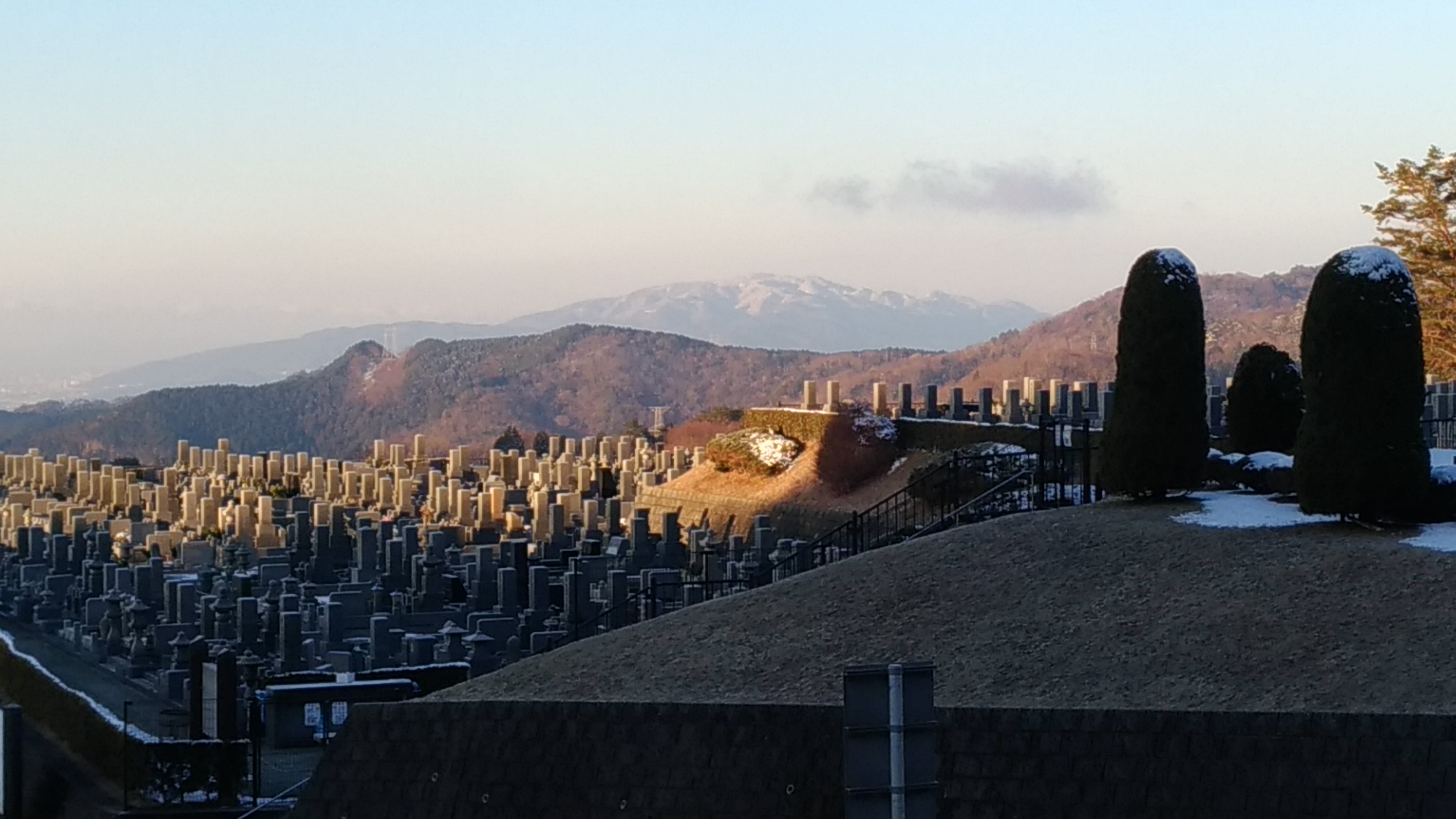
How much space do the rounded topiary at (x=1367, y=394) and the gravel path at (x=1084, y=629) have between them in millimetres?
506

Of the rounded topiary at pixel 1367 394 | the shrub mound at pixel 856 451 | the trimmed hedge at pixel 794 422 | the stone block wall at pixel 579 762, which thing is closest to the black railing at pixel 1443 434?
the rounded topiary at pixel 1367 394

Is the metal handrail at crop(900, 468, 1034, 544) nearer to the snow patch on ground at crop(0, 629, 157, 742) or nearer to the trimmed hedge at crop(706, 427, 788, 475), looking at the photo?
the snow patch on ground at crop(0, 629, 157, 742)

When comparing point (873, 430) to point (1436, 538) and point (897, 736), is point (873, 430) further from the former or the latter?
point (897, 736)

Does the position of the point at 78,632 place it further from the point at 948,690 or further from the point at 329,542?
the point at 948,690

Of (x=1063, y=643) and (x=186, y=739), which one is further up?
(x=1063, y=643)

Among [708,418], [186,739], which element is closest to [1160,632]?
[186,739]

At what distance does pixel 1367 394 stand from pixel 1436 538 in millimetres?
1727

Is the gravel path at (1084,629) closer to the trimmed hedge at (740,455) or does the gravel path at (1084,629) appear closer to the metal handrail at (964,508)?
the metal handrail at (964,508)

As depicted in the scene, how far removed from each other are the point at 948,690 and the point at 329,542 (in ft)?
78.0

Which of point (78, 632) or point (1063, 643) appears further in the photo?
point (78, 632)

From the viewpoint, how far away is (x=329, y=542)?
129 ft

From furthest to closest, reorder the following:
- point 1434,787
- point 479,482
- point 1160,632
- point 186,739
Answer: point 479,482 < point 186,739 < point 1160,632 < point 1434,787

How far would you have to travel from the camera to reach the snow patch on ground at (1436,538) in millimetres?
19766

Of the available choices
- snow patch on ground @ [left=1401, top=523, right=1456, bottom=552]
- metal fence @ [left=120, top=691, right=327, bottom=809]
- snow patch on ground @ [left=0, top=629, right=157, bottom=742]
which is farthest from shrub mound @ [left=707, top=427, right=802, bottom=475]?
snow patch on ground @ [left=1401, top=523, right=1456, bottom=552]
